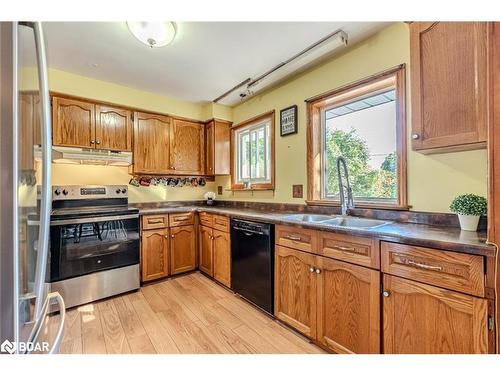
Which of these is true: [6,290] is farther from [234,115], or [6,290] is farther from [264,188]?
[234,115]

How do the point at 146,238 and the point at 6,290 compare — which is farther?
the point at 146,238

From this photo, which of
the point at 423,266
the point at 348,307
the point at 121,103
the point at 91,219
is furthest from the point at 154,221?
the point at 423,266

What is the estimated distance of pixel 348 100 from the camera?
2051mm

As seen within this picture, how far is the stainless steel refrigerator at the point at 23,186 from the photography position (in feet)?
1.66

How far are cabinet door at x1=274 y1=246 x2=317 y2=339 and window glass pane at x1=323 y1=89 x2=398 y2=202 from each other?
81 centimetres

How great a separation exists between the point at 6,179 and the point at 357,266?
152 centimetres

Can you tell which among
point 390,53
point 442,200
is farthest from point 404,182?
point 390,53

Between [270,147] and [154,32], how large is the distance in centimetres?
160

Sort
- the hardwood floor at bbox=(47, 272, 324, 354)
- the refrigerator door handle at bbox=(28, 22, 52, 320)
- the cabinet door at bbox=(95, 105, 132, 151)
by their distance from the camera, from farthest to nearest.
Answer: the cabinet door at bbox=(95, 105, 132, 151)
the hardwood floor at bbox=(47, 272, 324, 354)
the refrigerator door handle at bbox=(28, 22, 52, 320)

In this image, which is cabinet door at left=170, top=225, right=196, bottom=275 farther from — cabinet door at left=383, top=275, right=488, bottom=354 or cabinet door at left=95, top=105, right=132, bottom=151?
cabinet door at left=383, top=275, right=488, bottom=354

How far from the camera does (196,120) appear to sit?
3.35m

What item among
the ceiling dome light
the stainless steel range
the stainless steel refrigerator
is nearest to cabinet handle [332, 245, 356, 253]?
the stainless steel refrigerator

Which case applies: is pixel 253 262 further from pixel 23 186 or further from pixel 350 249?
pixel 23 186

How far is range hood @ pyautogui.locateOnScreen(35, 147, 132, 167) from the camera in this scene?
2.24 meters
